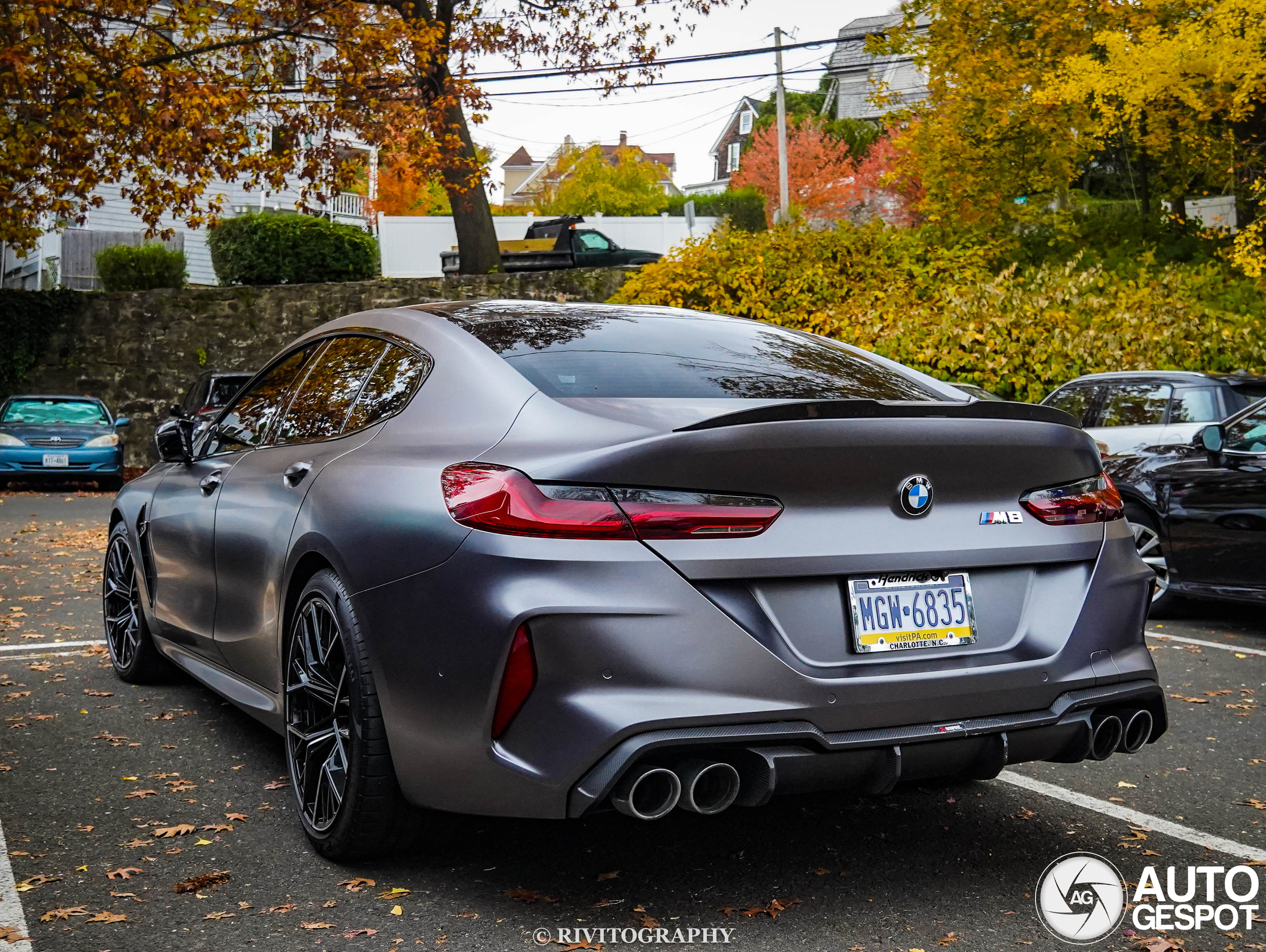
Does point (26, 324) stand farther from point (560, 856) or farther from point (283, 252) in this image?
point (560, 856)

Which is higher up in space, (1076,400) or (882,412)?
(882,412)

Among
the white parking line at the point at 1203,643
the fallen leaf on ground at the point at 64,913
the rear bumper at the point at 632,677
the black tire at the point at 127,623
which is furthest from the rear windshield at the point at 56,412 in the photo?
the rear bumper at the point at 632,677

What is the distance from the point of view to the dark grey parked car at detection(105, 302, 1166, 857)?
3.00 m

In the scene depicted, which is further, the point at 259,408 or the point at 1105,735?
the point at 259,408

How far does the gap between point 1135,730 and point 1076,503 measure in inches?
24.7

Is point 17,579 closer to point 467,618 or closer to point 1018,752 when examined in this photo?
point 467,618

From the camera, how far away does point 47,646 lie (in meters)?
7.30

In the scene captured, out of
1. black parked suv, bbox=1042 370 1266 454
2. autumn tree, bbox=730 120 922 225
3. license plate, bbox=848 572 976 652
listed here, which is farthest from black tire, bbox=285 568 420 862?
autumn tree, bbox=730 120 922 225

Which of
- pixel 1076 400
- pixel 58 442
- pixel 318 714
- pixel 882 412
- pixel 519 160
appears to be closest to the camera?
pixel 882 412

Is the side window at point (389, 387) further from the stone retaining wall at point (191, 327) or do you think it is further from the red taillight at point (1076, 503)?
the stone retaining wall at point (191, 327)

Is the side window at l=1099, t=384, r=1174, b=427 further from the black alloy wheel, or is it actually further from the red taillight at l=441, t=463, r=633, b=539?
the red taillight at l=441, t=463, r=633, b=539

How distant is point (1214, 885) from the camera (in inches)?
141

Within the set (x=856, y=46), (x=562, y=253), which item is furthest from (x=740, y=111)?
(x=562, y=253)

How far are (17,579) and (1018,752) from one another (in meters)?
8.95
